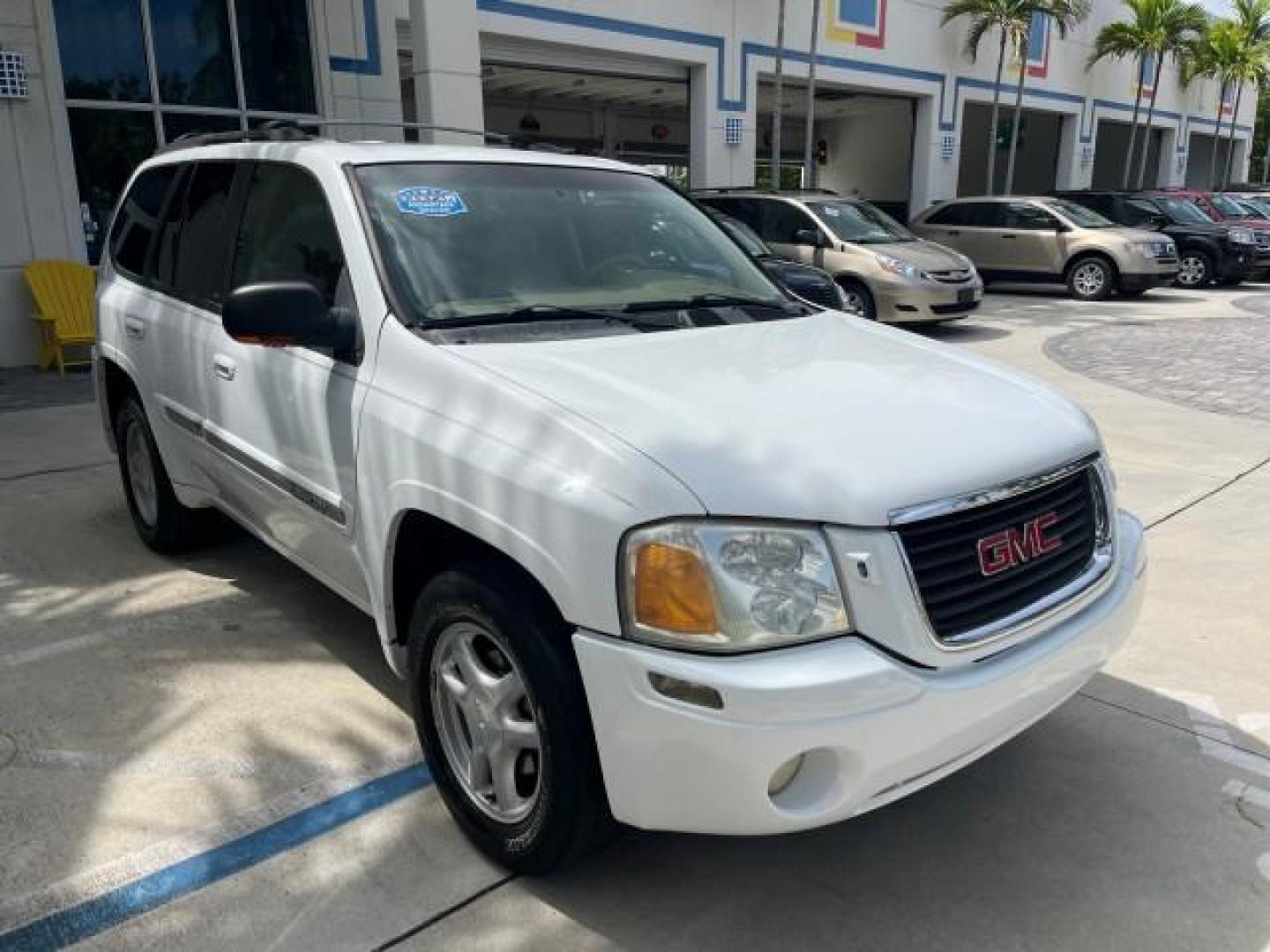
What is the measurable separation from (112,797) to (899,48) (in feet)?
66.7

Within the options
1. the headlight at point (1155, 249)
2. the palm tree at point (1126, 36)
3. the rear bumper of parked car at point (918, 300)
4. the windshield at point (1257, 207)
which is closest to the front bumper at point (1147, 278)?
the headlight at point (1155, 249)

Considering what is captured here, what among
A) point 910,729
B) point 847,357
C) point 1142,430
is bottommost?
point 1142,430

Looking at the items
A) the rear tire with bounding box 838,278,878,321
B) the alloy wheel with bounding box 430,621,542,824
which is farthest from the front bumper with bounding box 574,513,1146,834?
the rear tire with bounding box 838,278,878,321

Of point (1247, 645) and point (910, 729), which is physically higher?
point (910, 729)

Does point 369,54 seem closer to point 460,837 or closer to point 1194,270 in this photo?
point 460,837

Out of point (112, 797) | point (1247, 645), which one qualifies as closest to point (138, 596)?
point (112, 797)

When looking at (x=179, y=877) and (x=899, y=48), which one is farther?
(x=899, y=48)

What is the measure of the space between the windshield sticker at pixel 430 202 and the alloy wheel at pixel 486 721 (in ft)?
4.44

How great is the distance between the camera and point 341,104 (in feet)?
40.0

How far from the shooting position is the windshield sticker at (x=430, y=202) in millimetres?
3193

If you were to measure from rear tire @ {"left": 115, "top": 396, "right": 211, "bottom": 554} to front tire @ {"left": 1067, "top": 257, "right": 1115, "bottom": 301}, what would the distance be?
48.2ft

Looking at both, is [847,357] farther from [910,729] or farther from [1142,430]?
[1142,430]

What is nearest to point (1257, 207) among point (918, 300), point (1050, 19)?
point (1050, 19)

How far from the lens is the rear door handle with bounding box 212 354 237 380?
11.8 feet
